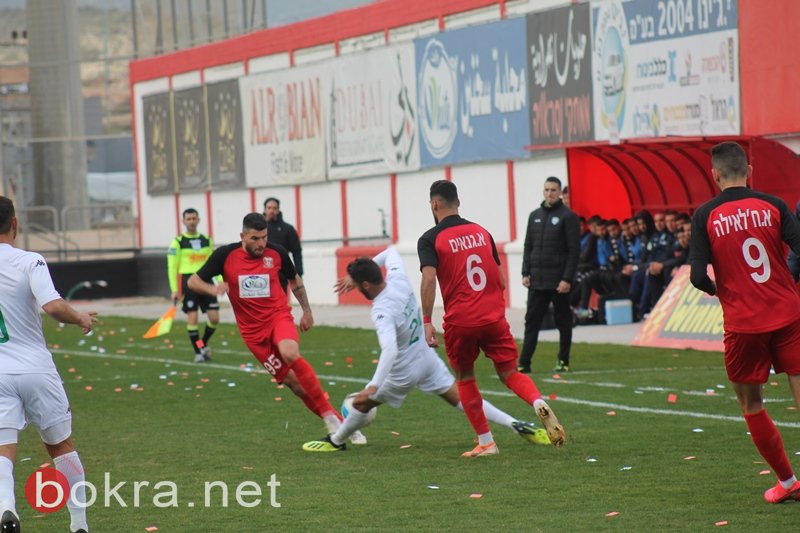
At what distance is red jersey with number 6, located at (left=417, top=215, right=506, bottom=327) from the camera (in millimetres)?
10805

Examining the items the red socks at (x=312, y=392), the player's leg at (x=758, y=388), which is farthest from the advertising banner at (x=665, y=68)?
the player's leg at (x=758, y=388)

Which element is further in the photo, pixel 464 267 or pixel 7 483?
pixel 464 267

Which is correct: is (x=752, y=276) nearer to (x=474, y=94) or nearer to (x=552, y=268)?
(x=552, y=268)

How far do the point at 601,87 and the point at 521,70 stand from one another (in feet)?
A: 8.21

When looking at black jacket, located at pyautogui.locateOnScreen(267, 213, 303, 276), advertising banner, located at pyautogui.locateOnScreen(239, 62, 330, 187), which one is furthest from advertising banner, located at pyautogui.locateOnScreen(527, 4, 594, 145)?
advertising banner, located at pyautogui.locateOnScreen(239, 62, 330, 187)

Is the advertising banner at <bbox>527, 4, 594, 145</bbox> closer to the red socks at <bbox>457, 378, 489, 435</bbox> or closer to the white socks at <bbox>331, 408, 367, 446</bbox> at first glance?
the white socks at <bbox>331, 408, 367, 446</bbox>

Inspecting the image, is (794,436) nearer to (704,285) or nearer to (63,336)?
(704,285)

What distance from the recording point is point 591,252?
23.8 meters

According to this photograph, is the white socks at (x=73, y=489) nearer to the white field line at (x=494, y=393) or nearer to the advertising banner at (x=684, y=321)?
the white field line at (x=494, y=393)

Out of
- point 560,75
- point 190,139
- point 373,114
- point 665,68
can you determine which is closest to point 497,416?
→ point 665,68

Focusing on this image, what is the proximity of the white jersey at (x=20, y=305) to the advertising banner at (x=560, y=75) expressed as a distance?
18495 millimetres

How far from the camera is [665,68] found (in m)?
23.8

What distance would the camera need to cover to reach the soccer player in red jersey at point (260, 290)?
12.4 metres

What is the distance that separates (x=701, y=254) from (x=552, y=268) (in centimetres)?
833
